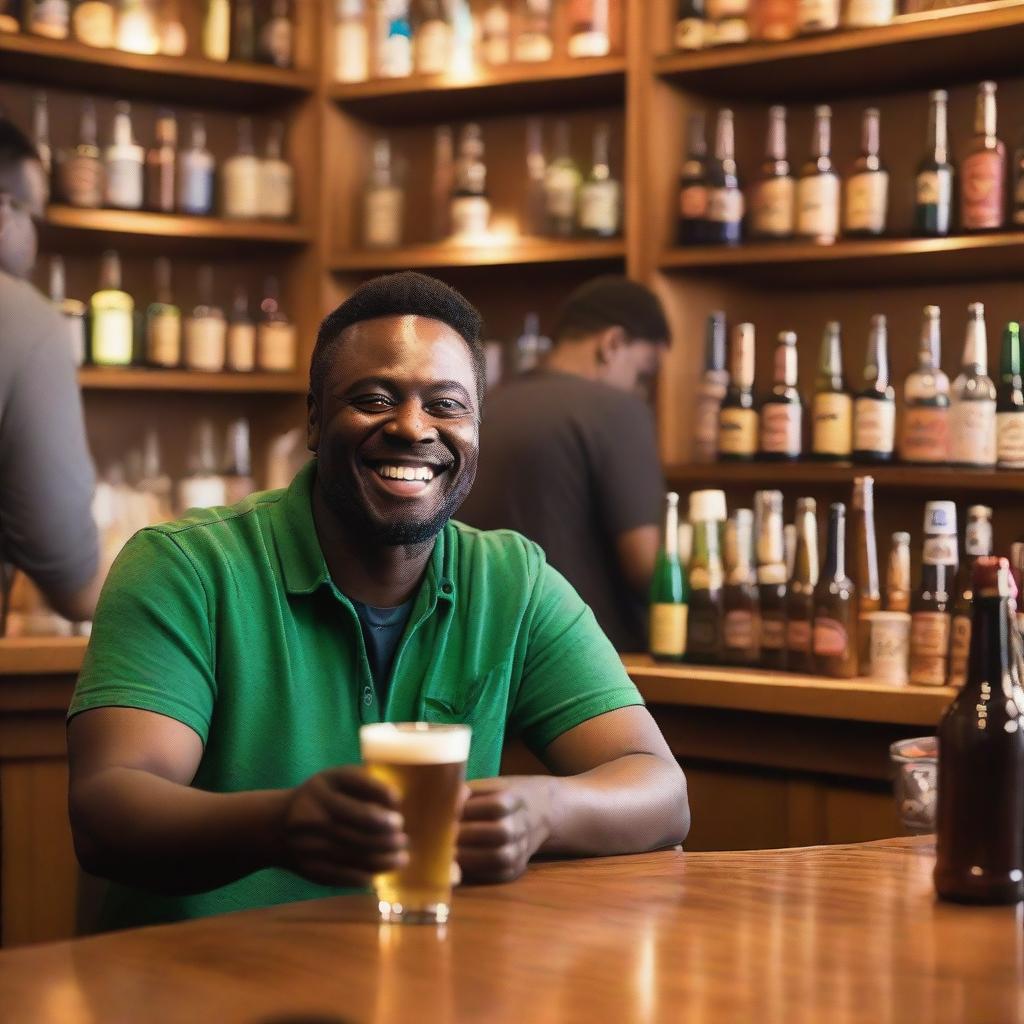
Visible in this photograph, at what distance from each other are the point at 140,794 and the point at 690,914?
0.47 metres

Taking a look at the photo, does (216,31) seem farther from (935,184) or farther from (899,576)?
(899,576)

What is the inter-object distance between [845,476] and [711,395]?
0.39 meters

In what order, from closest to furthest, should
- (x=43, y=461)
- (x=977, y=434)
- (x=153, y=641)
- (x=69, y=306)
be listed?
(x=153, y=641)
(x=43, y=461)
(x=977, y=434)
(x=69, y=306)

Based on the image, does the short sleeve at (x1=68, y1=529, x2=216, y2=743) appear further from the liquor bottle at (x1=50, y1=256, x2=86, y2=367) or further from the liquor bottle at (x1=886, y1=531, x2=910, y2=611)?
the liquor bottle at (x1=50, y1=256, x2=86, y2=367)

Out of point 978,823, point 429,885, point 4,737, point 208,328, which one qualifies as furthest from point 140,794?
point 208,328

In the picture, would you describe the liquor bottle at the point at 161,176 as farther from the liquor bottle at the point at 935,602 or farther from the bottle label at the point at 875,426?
the liquor bottle at the point at 935,602

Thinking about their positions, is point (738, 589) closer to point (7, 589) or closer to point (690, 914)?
point (7, 589)

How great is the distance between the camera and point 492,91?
3.59 meters

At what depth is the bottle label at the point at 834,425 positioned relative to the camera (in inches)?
120

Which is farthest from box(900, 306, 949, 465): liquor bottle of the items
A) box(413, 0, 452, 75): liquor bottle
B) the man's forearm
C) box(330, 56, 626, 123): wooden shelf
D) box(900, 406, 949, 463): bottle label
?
the man's forearm

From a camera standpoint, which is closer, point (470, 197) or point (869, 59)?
point (869, 59)

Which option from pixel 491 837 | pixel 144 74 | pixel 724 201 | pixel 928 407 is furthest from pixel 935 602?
pixel 144 74

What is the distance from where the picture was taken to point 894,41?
9.78 ft

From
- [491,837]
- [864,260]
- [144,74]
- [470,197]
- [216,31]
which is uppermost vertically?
[216,31]
